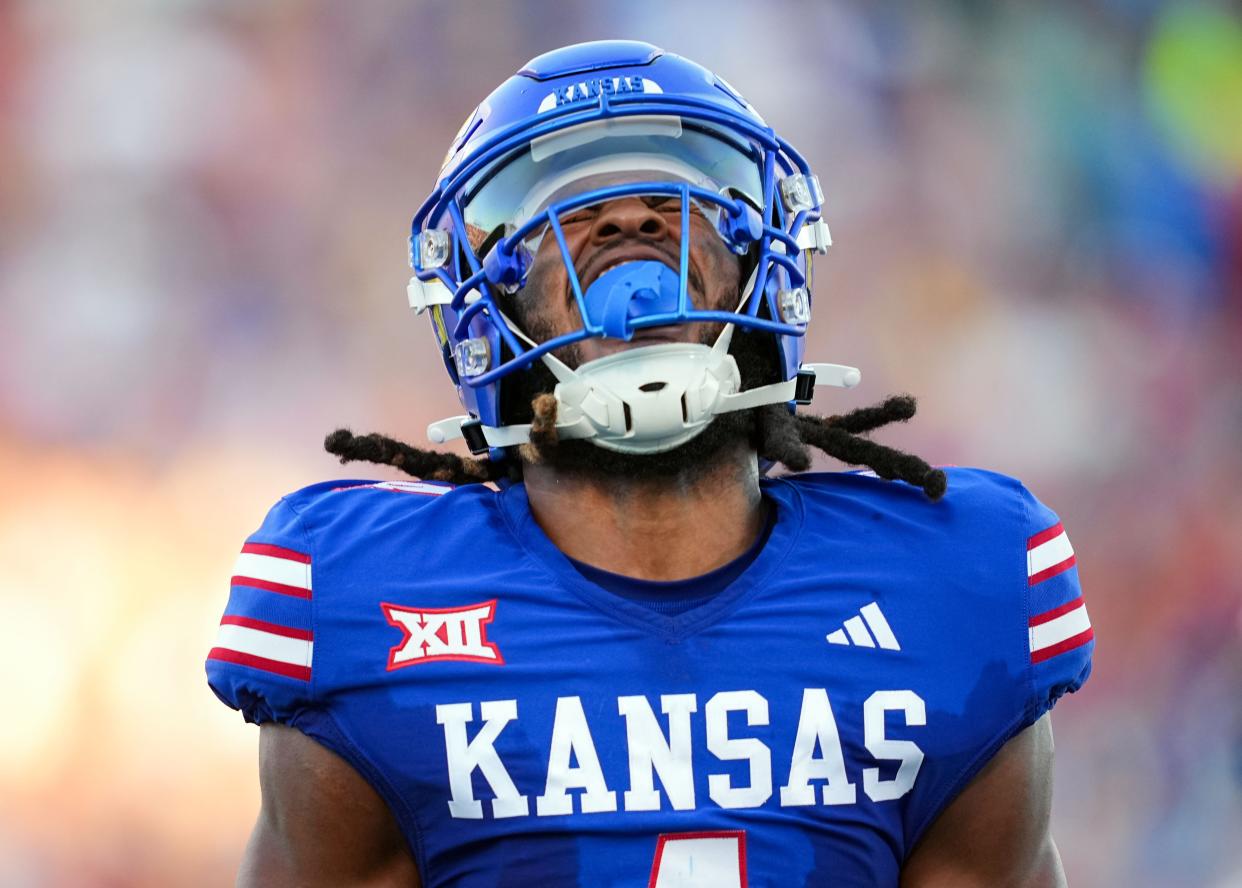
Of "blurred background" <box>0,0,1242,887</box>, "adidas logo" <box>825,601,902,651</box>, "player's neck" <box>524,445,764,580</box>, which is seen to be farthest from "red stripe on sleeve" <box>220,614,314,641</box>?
"blurred background" <box>0,0,1242,887</box>

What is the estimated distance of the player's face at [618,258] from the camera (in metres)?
1.75

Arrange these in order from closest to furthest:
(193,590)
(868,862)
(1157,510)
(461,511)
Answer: (868,862)
(461,511)
(193,590)
(1157,510)

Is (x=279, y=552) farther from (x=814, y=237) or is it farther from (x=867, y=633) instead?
(x=814, y=237)

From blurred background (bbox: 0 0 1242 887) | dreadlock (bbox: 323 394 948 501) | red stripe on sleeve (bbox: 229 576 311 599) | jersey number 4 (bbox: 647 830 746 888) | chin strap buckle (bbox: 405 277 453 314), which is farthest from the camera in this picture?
blurred background (bbox: 0 0 1242 887)

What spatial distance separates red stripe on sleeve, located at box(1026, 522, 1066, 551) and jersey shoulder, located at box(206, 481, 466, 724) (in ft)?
2.00

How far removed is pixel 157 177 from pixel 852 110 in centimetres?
145

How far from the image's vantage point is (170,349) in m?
3.40

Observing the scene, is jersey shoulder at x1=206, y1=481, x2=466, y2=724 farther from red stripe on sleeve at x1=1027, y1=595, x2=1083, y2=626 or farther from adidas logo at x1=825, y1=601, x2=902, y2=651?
red stripe on sleeve at x1=1027, y1=595, x2=1083, y2=626

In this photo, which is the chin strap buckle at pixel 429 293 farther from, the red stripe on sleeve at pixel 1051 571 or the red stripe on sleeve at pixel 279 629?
the red stripe on sleeve at pixel 1051 571

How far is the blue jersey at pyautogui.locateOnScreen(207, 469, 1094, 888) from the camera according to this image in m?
1.58

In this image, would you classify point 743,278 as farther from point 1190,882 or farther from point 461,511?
point 1190,882

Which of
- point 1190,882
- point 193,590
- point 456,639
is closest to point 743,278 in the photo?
point 456,639

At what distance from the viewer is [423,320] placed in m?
3.54

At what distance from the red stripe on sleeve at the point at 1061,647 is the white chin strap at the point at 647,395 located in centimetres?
37
